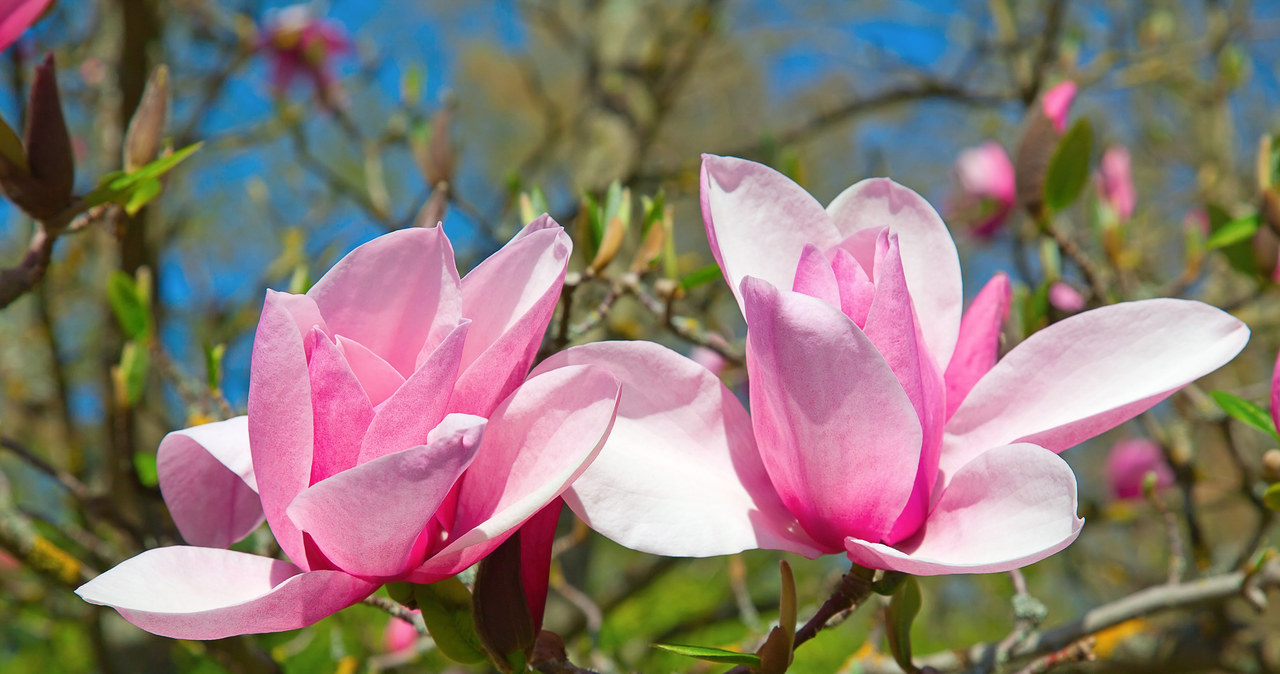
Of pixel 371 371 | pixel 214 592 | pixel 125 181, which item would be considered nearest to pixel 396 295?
pixel 371 371

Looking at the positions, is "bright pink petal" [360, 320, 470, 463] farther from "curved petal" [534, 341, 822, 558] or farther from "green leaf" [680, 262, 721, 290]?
"green leaf" [680, 262, 721, 290]

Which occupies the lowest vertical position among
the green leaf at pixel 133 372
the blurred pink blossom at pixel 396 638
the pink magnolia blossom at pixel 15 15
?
the blurred pink blossom at pixel 396 638

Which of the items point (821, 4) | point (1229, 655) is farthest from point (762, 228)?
point (821, 4)

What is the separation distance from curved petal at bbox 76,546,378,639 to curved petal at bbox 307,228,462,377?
12cm

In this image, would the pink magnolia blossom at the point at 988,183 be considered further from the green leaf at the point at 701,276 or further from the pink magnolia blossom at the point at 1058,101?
the green leaf at the point at 701,276

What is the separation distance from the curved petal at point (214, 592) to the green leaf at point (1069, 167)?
735 millimetres

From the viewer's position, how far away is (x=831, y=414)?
386 millimetres

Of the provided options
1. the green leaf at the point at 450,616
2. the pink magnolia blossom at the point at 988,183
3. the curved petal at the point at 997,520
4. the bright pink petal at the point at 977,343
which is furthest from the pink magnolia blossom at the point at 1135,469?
the green leaf at the point at 450,616

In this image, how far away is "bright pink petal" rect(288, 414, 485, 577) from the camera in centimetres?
33

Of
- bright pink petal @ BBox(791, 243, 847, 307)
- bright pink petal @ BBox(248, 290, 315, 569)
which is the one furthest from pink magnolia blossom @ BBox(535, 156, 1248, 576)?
bright pink petal @ BBox(248, 290, 315, 569)

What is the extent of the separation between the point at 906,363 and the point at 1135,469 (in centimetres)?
187

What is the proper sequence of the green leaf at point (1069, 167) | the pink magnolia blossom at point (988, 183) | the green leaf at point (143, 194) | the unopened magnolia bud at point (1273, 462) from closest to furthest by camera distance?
the unopened magnolia bud at point (1273, 462) → the green leaf at point (143, 194) → the green leaf at point (1069, 167) → the pink magnolia blossom at point (988, 183)

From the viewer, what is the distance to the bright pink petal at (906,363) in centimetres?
40

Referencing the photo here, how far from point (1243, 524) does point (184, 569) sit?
6.47 meters
